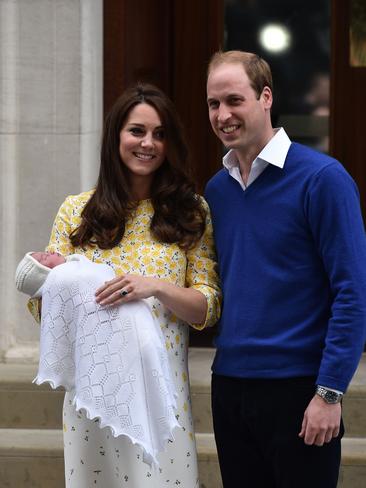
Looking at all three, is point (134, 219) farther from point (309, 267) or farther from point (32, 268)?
point (309, 267)

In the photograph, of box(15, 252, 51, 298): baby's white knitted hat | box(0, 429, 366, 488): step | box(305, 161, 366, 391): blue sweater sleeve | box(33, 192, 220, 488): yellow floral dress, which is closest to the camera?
box(305, 161, 366, 391): blue sweater sleeve

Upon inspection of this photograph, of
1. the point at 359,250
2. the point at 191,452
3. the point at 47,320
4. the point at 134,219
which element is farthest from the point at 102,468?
the point at 359,250

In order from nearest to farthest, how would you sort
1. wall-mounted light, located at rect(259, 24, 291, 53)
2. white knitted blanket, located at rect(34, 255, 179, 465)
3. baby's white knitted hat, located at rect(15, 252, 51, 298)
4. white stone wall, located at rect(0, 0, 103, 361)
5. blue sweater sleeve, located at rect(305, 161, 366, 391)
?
1. blue sweater sleeve, located at rect(305, 161, 366, 391)
2. white knitted blanket, located at rect(34, 255, 179, 465)
3. baby's white knitted hat, located at rect(15, 252, 51, 298)
4. white stone wall, located at rect(0, 0, 103, 361)
5. wall-mounted light, located at rect(259, 24, 291, 53)

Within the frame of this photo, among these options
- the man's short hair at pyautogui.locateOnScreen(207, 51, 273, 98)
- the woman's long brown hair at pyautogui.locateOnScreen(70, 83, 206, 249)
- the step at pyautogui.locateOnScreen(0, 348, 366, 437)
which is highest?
the man's short hair at pyautogui.locateOnScreen(207, 51, 273, 98)

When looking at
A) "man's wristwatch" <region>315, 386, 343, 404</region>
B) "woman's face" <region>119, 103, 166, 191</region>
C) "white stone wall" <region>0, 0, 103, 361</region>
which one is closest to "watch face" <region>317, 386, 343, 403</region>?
"man's wristwatch" <region>315, 386, 343, 404</region>

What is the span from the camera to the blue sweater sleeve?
140 inches

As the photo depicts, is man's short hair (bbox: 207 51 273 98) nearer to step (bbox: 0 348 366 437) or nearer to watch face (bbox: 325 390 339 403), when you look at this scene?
watch face (bbox: 325 390 339 403)

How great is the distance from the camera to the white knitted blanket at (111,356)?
3.75 m

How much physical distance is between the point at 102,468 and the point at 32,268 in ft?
2.57

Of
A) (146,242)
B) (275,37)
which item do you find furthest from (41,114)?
(146,242)

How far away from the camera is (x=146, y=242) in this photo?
13.6 ft

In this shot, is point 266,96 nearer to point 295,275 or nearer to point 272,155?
point 272,155

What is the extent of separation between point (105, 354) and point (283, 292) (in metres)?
0.62

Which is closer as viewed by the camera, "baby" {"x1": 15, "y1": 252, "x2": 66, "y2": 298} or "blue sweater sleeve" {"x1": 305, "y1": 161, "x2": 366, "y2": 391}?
"blue sweater sleeve" {"x1": 305, "y1": 161, "x2": 366, "y2": 391}
